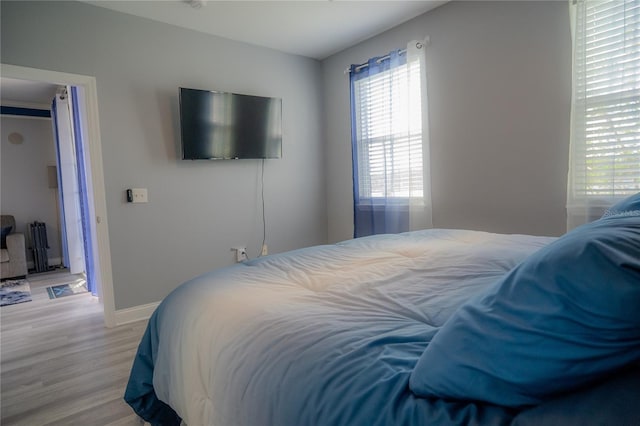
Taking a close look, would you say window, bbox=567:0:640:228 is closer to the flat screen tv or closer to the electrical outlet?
the flat screen tv

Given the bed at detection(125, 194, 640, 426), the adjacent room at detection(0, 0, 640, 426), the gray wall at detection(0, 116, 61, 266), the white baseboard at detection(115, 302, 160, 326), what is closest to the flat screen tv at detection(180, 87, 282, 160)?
the adjacent room at detection(0, 0, 640, 426)

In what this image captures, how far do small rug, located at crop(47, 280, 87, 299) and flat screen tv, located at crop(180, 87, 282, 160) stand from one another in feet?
7.61

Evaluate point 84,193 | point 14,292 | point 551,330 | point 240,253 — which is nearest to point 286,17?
point 240,253

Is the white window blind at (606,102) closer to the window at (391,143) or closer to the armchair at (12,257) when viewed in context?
the window at (391,143)

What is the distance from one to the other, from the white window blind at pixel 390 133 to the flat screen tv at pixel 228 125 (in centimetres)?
92

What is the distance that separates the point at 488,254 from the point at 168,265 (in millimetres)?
2759

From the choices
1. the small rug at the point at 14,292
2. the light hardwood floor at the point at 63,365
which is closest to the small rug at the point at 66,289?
the small rug at the point at 14,292

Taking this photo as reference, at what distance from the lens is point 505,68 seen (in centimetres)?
264

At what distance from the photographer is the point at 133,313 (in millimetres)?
2982

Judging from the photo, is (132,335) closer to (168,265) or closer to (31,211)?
(168,265)

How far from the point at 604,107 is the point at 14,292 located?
5875 mm

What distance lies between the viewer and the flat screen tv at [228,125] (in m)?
3.10

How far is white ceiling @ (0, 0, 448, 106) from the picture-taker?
2.81 m

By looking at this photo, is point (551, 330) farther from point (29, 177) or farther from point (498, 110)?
point (29, 177)
